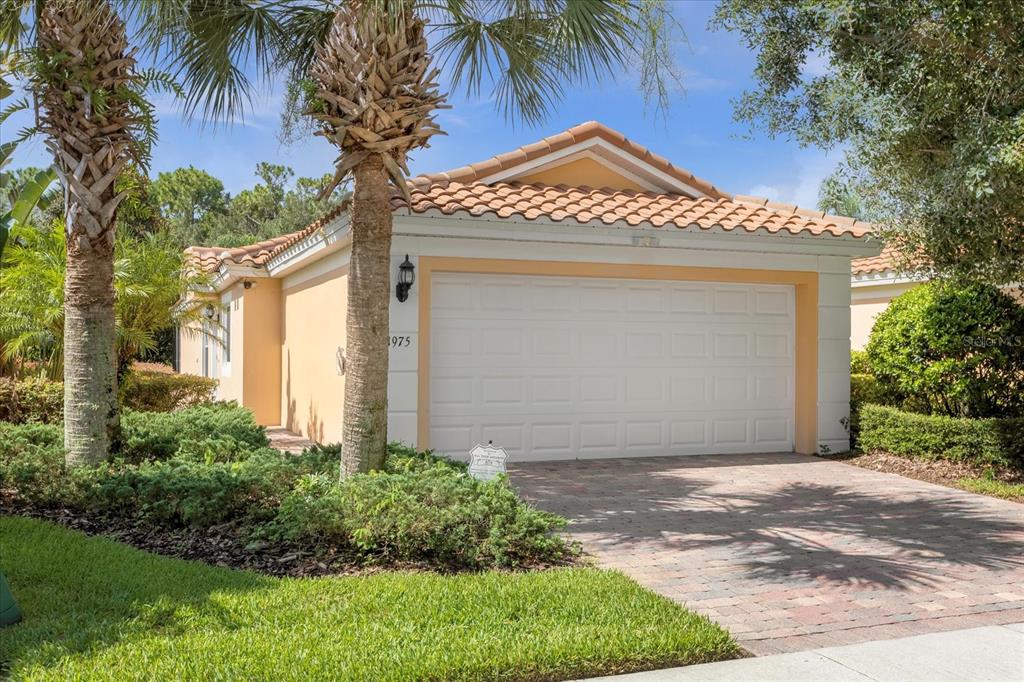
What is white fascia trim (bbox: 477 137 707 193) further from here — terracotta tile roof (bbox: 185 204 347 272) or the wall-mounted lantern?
terracotta tile roof (bbox: 185 204 347 272)

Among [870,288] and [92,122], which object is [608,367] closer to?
[92,122]

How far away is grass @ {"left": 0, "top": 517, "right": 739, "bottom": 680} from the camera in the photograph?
419 cm

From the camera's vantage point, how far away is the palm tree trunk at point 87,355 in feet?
27.0

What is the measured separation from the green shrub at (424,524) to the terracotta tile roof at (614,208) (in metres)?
4.46

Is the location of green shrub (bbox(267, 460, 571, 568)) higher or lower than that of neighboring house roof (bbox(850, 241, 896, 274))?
lower

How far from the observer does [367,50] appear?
24.4 ft

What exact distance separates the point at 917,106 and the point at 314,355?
937 cm

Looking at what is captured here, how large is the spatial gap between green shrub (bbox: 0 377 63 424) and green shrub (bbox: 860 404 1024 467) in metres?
11.5

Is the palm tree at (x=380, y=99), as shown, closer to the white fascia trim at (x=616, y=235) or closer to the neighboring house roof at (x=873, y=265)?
the white fascia trim at (x=616, y=235)

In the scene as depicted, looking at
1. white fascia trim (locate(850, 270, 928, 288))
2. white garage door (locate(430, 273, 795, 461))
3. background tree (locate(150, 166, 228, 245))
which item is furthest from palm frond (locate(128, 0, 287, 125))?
background tree (locate(150, 166, 228, 245))

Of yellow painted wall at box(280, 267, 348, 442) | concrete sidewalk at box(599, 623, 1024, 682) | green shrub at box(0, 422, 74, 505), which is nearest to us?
concrete sidewalk at box(599, 623, 1024, 682)

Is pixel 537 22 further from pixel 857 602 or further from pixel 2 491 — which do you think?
pixel 2 491

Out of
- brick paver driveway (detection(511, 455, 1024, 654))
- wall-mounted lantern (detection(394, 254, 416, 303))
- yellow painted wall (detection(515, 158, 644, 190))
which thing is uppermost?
yellow painted wall (detection(515, 158, 644, 190))

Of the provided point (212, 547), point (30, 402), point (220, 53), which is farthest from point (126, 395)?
point (212, 547)
